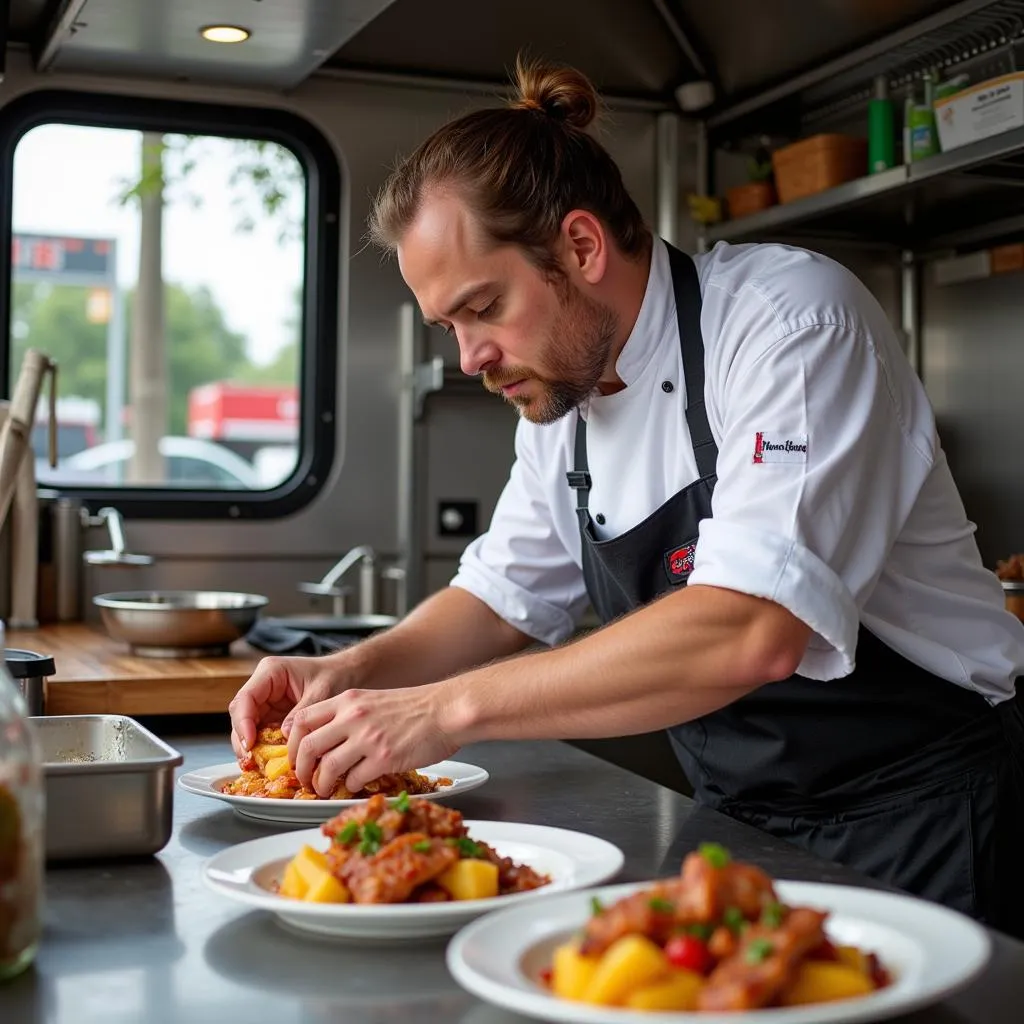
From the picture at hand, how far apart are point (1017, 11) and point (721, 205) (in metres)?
0.92

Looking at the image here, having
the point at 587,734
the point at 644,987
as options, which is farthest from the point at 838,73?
the point at 644,987

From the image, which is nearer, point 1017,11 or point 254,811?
point 254,811

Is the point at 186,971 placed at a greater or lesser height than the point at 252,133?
lesser

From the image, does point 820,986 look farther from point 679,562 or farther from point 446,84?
point 446,84

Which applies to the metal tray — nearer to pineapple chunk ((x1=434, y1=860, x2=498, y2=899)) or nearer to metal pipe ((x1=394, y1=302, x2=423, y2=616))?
pineapple chunk ((x1=434, y1=860, x2=498, y2=899))

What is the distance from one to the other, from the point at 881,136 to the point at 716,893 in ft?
9.05

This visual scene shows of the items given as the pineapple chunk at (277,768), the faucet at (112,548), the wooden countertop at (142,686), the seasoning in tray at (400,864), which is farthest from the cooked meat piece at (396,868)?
the faucet at (112,548)

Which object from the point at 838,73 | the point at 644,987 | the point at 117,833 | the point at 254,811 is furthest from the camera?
the point at 838,73

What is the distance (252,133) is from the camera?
355 cm

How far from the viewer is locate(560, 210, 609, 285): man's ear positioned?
183 centimetres

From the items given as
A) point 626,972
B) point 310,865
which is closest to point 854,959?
Result: point 626,972

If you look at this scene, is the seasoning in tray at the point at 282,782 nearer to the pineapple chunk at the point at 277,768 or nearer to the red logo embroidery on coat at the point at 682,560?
the pineapple chunk at the point at 277,768

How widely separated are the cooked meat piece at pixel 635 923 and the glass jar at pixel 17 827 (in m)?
0.36

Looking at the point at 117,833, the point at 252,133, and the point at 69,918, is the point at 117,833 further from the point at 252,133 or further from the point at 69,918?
the point at 252,133
